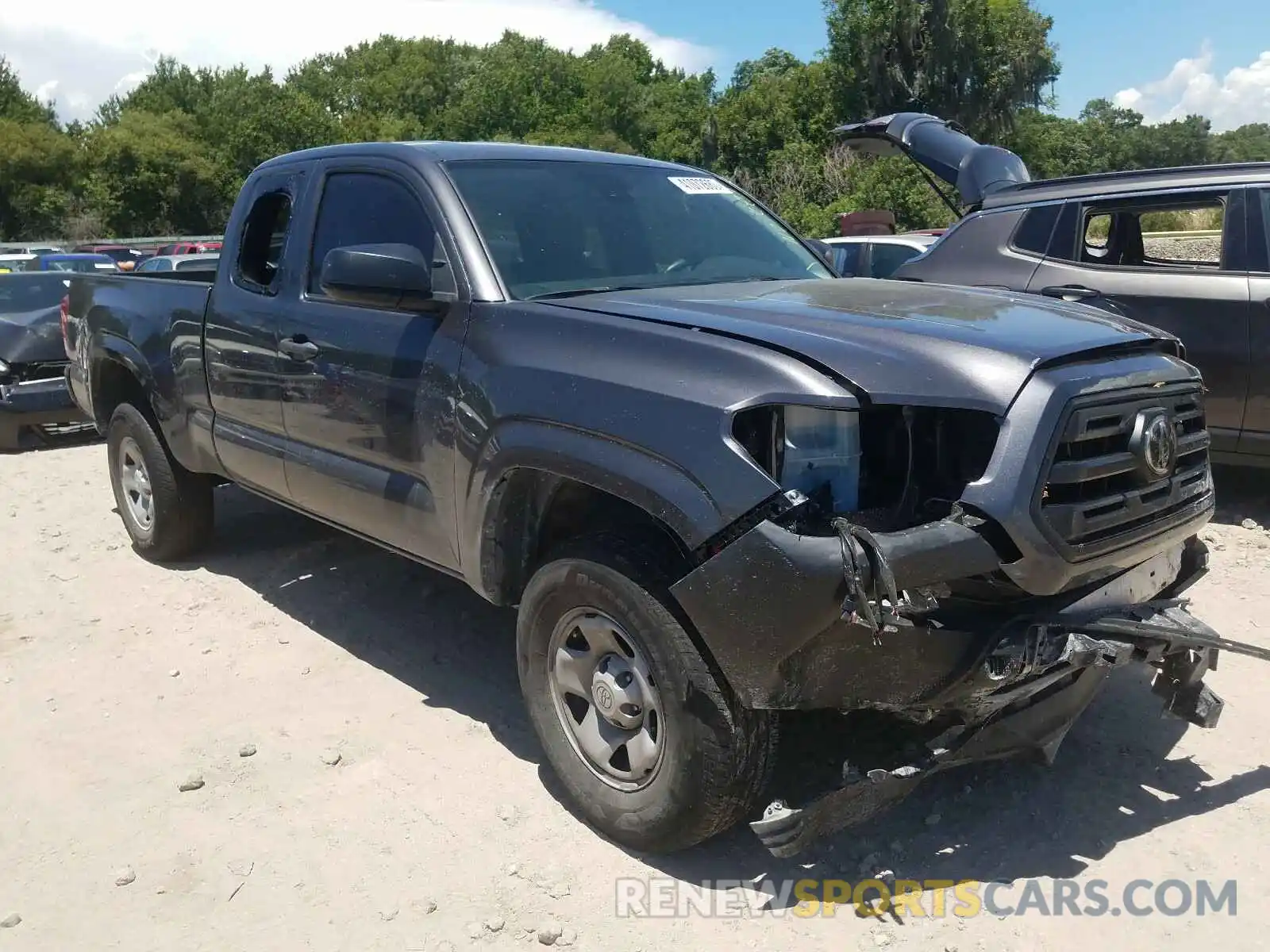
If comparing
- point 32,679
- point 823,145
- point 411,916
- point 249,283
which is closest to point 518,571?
point 411,916

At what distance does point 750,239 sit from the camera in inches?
173

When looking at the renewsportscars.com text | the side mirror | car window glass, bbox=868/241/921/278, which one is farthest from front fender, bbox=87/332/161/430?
car window glass, bbox=868/241/921/278

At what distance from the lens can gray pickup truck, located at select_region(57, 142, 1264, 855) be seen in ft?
8.70

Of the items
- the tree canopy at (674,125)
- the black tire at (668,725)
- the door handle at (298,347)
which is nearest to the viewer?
the black tire at (668,725)

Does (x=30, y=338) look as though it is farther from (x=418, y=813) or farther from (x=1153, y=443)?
(x=1153, y=443)

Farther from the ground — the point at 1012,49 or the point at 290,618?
the point at 1012,49

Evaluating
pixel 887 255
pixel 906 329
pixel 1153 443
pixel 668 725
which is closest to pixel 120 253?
pixel 887 255

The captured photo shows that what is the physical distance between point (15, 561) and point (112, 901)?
391cm

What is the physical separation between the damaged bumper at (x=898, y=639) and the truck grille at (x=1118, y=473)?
0.17m

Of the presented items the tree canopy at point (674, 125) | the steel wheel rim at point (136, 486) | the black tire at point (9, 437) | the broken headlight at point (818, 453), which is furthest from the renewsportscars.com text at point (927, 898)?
the tree canopy at point (674, 125)

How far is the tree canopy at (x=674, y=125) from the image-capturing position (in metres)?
39.8

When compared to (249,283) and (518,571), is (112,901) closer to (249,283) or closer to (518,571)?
(518,571)

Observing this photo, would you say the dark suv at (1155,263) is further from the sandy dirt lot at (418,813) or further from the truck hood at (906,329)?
Result: the truck hood at (906,329)

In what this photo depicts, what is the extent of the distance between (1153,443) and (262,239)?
12.4 feet
